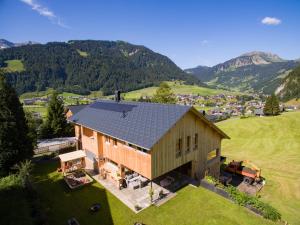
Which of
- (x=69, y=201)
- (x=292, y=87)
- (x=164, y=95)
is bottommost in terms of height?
(x=69, y=201)

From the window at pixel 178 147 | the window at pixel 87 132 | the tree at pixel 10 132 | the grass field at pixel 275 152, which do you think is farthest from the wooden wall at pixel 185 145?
the tree at pixel 10 132

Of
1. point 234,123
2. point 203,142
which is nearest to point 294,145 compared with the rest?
point 234,123

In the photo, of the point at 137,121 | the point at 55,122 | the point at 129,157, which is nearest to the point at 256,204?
the point at 129,157

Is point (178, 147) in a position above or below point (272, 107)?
Answer: above

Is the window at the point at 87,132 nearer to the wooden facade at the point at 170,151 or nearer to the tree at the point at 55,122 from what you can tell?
the wooden facade at the point at 170,151

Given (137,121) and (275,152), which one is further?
(275,152)

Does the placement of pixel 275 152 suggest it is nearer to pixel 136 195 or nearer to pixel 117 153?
pixel 136 195

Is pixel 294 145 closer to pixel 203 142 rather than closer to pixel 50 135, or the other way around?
pixel 203 142
